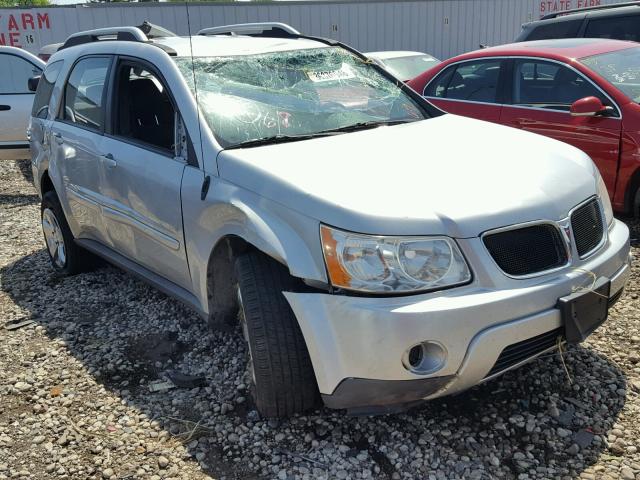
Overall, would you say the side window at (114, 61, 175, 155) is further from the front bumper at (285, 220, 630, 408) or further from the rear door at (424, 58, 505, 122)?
the rear door at (424, 58, 505, 122)

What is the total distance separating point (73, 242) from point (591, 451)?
3.84 meters

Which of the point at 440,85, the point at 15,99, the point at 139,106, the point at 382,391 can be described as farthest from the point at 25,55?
the point at 382,391

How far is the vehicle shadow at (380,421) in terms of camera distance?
2.66 m

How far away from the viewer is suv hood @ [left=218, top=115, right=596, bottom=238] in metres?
Result: 2.47

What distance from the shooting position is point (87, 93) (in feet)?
14.5

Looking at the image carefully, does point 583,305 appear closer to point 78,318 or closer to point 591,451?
point 591,451

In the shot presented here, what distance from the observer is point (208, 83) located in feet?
11.3

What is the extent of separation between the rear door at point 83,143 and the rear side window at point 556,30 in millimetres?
5739

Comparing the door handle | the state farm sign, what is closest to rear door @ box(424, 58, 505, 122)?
the door handle

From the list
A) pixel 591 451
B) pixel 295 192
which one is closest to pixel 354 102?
pixel 295 192

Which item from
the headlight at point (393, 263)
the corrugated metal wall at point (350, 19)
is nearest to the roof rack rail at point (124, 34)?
the headlight at point (393, 263)

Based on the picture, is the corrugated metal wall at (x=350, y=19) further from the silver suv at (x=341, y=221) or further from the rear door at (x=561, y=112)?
the silver suv at (x=341, y=221)

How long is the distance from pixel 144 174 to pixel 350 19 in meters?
15.8

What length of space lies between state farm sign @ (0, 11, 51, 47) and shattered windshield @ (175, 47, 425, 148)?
15.2 m
